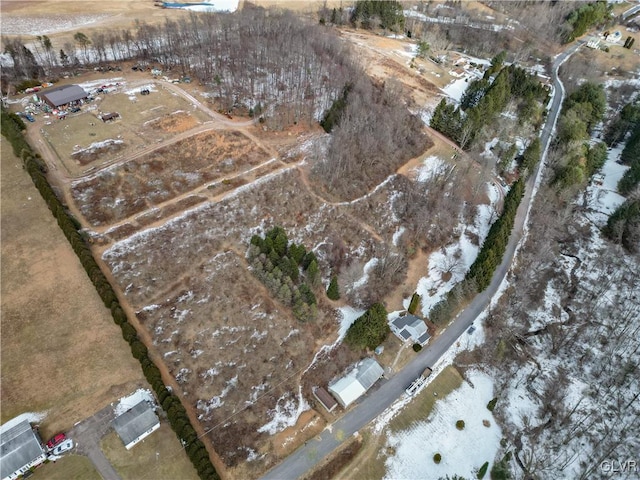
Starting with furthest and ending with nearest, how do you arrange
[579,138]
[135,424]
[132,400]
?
[579,138] → [132,400] → [135,424]

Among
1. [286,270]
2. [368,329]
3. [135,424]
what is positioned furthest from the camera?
[286,270]

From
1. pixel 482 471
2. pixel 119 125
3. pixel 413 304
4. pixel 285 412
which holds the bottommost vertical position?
pixel 482 471

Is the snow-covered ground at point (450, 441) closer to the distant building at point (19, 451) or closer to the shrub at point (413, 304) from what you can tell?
the shrub at point (413, 304)

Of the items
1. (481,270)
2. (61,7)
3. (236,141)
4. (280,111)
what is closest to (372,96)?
(280,111)

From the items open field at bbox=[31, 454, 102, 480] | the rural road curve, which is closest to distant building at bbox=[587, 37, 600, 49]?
the rural road curve

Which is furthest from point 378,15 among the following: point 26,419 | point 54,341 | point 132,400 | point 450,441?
point 26,419

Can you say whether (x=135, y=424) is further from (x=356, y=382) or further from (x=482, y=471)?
(x=482, y=471)
